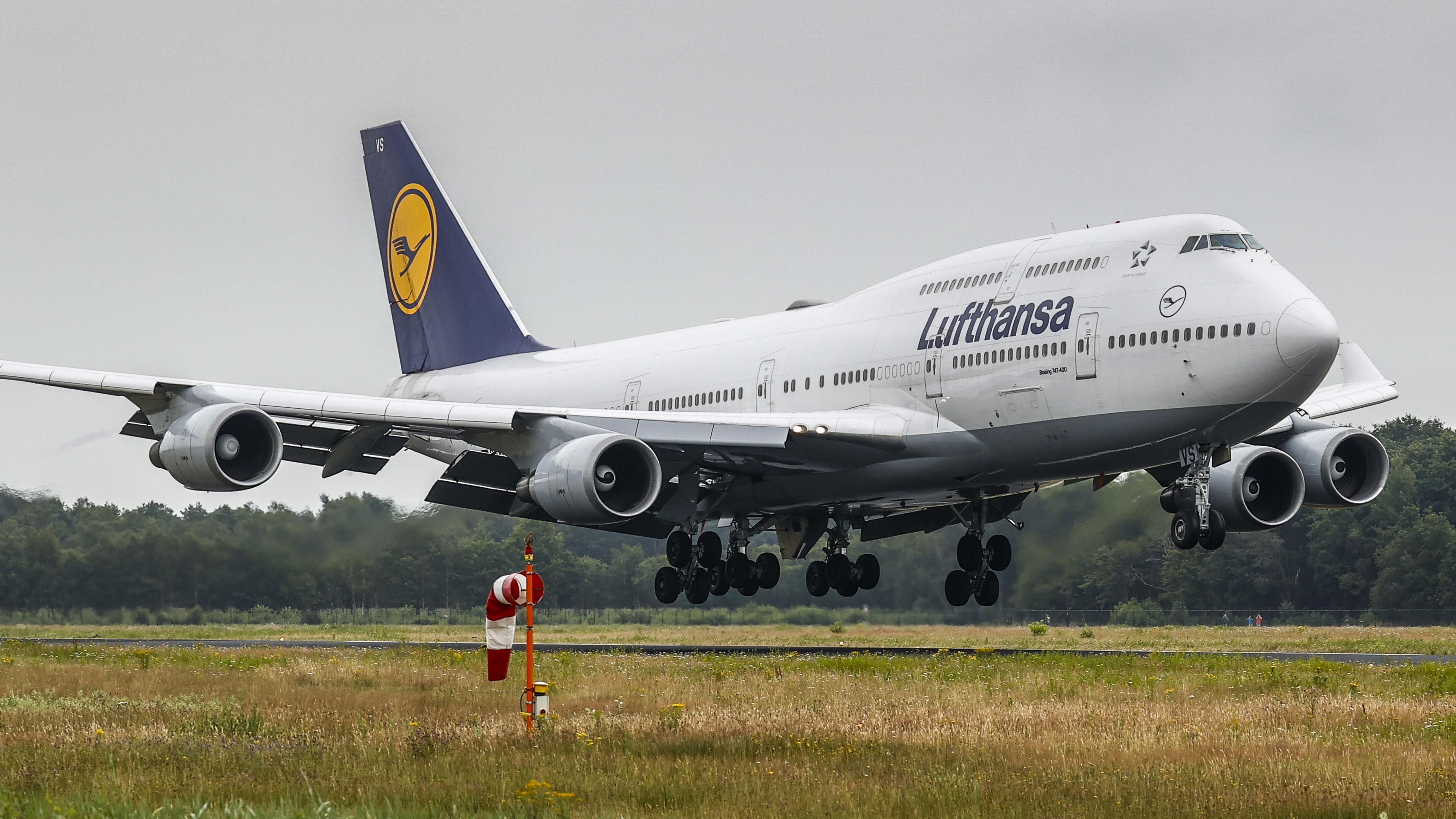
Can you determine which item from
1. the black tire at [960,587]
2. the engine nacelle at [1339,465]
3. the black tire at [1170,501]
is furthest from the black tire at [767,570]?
the engine nacelle at [1339,465]

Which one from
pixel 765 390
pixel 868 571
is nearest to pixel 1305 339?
pixel 765 390

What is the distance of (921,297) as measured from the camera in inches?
1129

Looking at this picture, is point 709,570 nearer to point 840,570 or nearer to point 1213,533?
point 840,570

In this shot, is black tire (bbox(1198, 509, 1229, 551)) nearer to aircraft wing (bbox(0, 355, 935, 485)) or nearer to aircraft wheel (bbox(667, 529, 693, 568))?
aircraft wing (bbox(0, 355, 935, 485))

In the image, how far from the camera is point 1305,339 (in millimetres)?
23281

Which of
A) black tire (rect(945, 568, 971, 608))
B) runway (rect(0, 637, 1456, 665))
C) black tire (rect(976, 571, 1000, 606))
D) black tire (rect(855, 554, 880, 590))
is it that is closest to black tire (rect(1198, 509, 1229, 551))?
runway (rect(0, 637, 1456, 665))

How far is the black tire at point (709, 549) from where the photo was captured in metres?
33.2

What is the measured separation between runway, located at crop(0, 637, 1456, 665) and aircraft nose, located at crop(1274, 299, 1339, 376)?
28.2ft

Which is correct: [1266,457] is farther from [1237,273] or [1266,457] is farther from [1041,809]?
[1041,809]

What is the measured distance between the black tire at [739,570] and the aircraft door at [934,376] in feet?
25.1

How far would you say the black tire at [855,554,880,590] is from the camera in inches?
1358

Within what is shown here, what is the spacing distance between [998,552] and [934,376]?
703cm

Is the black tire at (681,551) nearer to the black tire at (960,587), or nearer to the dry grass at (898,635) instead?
the black tire at (960,587)

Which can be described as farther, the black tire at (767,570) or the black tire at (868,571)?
the black tire at (868,571)
